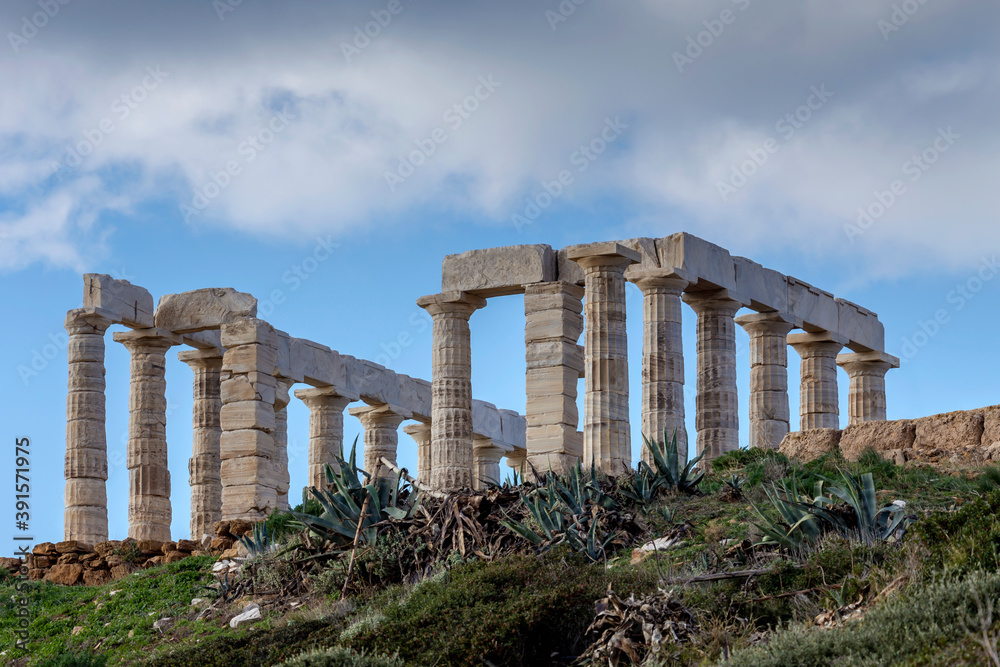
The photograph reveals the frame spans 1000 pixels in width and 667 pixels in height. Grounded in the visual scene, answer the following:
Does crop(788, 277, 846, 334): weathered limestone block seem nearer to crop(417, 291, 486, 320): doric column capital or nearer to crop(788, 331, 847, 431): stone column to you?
crop(788, 331, 847, 431): stone column

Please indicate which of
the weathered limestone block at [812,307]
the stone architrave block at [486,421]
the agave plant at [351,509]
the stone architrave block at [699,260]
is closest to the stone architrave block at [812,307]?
the weathered limestone block at [812,307]

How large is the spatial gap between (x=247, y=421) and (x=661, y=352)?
30.4 feet

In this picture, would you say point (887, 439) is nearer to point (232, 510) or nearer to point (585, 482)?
point (585, 482)

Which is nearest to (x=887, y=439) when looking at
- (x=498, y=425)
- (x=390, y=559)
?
(x=390, y=559)

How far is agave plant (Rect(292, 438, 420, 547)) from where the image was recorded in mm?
16672

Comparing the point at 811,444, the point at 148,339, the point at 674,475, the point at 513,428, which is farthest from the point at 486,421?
the point at 674,475

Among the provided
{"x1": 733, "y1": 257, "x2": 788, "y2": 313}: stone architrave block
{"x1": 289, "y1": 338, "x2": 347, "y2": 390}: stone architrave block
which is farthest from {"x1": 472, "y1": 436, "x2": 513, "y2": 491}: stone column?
{"x1": 733, "y1": 257, "x2": 788, "y2": 313}: stone architrave block

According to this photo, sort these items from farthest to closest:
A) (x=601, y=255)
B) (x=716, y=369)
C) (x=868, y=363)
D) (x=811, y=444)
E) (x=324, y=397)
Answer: (x=868, y=363)
(x=324, y=397)
(x=716, y=369)
(x=601, y=255)
(x=811, y=444)

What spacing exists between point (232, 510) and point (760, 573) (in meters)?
19.4

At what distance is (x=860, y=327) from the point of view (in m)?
35.6

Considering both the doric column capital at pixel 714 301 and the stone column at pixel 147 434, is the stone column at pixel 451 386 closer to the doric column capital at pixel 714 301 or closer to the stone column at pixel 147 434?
the doric column capital at pixel 714 301

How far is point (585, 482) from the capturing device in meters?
17.1

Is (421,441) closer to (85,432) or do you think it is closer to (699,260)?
(85,432)

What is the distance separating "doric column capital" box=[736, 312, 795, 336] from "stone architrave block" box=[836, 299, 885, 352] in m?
2.47
